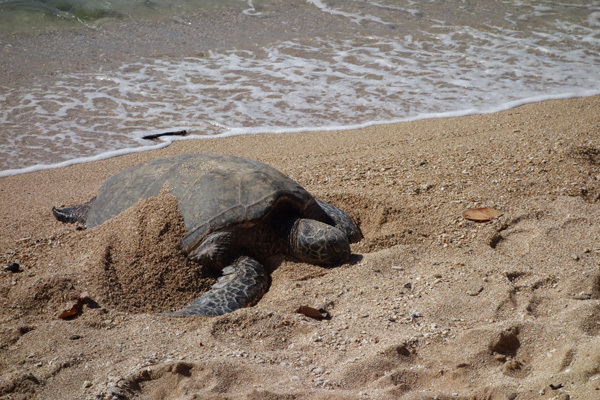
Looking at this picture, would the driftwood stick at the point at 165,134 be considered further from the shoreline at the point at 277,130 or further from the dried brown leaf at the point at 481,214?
the dried brown leaf at the point at 481,214

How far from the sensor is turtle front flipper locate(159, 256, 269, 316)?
3049 mm

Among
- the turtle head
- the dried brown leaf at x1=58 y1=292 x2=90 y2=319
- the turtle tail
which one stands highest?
the turtle head

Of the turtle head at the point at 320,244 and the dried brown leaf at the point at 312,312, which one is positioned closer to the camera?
the dried brown leaf at the point at 312,312

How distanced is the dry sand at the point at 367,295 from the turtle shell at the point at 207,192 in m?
0.15

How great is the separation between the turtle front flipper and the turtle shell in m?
0.28

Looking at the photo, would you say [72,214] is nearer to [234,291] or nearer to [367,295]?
[234,291]

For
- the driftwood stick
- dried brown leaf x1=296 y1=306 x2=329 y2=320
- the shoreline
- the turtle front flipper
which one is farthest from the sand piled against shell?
the driftwood stick

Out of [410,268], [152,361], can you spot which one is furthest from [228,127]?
[152,361]

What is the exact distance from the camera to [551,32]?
11125 millimetres

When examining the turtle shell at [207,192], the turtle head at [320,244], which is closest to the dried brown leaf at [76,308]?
the turtle shell at [207,192]

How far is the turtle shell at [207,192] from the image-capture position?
363 centimetres

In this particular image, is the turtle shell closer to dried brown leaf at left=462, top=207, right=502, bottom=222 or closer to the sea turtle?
the sea turtle

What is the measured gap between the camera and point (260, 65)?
9.05 meters

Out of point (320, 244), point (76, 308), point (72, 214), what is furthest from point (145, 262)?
point (72, 214)
